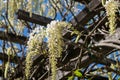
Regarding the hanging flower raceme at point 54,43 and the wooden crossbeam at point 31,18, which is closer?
the hanging flower raceme at point 54,43

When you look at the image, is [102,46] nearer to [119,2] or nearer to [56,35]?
[119,2]

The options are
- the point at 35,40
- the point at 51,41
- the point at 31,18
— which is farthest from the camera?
the point at 31,18

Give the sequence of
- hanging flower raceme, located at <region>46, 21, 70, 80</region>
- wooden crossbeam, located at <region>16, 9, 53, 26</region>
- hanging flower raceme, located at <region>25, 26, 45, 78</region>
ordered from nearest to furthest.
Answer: hanging flower raceme, located at <region>46, 21, 70, 80</region>
hanging flower raceme, located at <region>25, 26, 45, 78</region>
wooden crossbeam, located at <region>16, 9, 53, 26</region>

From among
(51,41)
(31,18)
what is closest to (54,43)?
(51,41)

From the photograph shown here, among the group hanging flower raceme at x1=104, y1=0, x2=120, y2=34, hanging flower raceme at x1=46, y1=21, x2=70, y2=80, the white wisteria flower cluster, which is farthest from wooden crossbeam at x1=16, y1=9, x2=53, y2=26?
hanging flower raceme at x1=104, y1=0, x2=120, y2=34

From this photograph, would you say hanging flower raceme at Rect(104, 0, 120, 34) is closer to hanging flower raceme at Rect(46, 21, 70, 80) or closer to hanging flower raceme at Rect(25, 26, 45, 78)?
hanging flower raceme at Rect(46, 21, 70, 80)

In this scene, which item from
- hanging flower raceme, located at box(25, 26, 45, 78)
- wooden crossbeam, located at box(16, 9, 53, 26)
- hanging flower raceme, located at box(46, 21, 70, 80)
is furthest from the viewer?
wooden crossbeam, located at box(16, 9, 53, 26)

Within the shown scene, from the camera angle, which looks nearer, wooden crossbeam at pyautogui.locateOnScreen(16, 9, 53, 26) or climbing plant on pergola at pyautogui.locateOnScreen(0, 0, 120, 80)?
climbing plant on pergola at pyautogui.locateOnScreen(0, 0, 120, 80)

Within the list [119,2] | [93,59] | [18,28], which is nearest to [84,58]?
[93,59]

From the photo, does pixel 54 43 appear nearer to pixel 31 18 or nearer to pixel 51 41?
pixel 51 41

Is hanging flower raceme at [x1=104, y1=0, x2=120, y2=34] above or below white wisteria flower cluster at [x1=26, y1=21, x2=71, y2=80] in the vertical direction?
above

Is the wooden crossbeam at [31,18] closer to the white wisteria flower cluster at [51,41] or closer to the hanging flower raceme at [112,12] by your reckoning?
the white wisteria flower cluster at [51,41]

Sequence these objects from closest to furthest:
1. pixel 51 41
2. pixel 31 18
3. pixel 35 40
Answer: pixel 51 41 → pixel 35 40 → pixel 31 18

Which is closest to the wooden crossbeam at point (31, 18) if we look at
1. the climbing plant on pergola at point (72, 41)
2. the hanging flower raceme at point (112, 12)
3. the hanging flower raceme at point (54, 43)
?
the climbing plant on pergola at point (72, 41)
